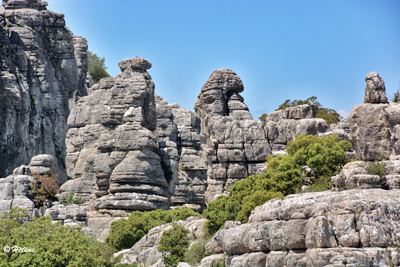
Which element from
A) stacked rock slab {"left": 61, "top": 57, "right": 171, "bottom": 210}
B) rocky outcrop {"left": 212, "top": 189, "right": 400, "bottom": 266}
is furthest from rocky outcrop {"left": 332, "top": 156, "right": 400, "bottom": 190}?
stacked rock slab {"left": 61, "top": 57, "right": 171, "bottom": 210}

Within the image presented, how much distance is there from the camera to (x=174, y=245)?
32.2 metres

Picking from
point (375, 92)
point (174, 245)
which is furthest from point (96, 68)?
point (375, 92)

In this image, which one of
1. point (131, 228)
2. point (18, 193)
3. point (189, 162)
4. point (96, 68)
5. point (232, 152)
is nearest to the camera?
point (18, 193)

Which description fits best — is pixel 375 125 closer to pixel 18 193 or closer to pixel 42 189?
pixel 18 193

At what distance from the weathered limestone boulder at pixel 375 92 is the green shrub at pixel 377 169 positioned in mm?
4036

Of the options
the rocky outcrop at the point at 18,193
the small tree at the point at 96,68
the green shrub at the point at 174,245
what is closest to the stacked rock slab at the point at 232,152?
the green shrub at the point at 174,245

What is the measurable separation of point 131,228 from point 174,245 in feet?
27.7

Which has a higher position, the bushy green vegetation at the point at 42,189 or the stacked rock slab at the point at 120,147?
the stacked rock slab at the point at 120,147

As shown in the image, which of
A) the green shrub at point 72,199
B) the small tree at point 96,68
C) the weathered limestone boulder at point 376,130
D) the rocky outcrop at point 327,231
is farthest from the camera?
the small tree at point 96,68

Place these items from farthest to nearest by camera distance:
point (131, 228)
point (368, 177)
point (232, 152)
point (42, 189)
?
point (232, 152) → point (131, 228) → point (42, 189) → point (368, 177)

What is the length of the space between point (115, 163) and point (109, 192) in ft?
9.40

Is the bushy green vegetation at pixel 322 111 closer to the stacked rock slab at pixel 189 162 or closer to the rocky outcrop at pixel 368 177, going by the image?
the stacked rock slab at pixel 189 162

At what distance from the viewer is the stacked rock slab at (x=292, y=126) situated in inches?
1641

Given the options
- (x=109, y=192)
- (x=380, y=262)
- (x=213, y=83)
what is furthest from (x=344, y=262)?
(x=213, y=83)
